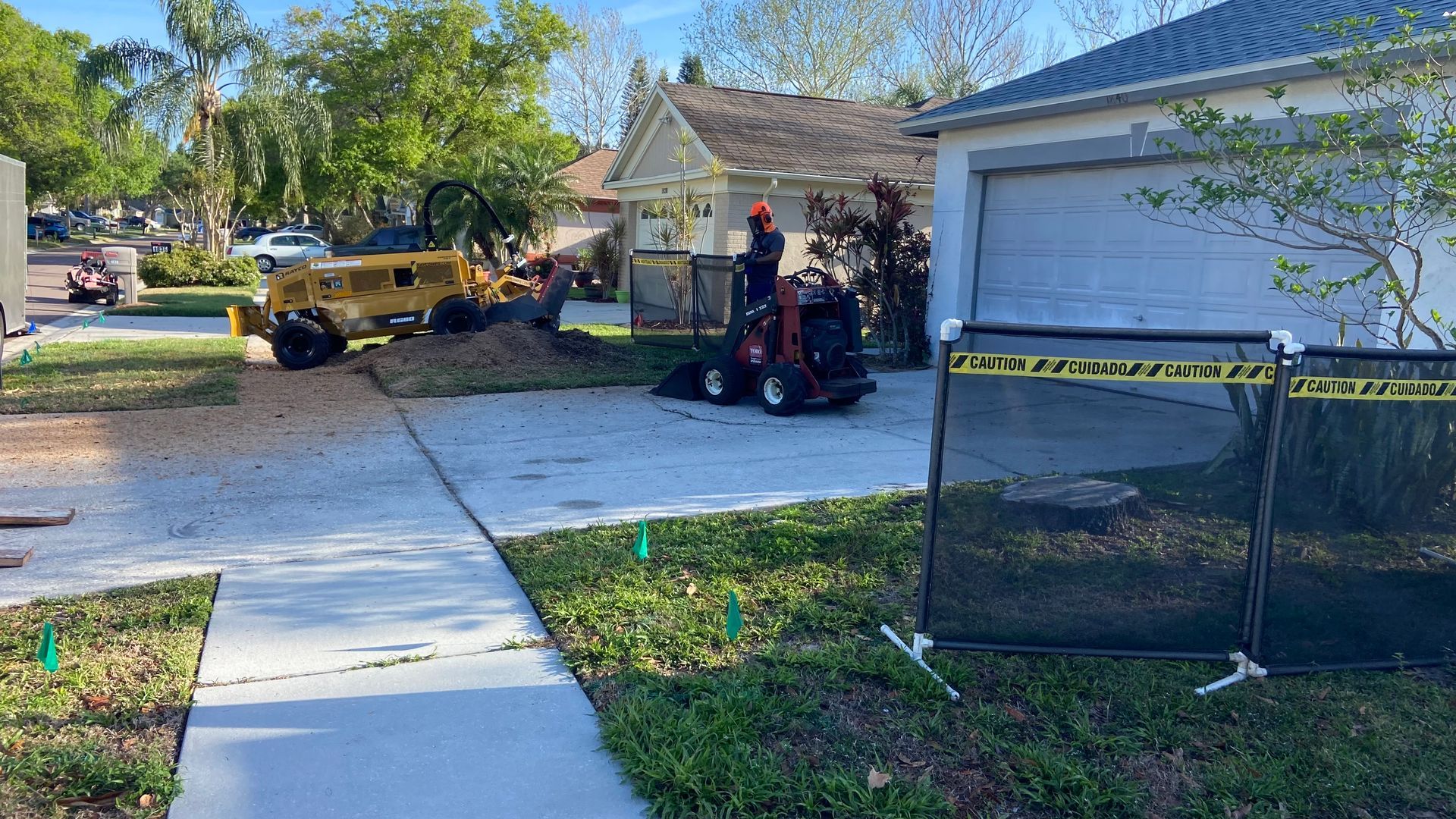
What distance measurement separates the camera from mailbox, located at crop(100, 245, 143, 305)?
72.2 ft

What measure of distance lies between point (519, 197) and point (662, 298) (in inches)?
484

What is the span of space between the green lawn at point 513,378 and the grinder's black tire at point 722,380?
→ 1.38 meters

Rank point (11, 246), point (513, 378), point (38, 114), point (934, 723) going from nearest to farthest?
1. point (934, 723)
2. point (513, 378)
3. point (11, 246)
4. point (38, 114)

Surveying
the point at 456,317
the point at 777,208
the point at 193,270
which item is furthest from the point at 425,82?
the point at 456,317

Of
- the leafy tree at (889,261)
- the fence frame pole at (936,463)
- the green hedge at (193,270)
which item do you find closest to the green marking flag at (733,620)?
the fence frame pole at (936,463)

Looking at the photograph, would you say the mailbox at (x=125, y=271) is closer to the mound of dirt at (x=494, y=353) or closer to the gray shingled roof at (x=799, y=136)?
the mound of dirt at (x=494, y=353)

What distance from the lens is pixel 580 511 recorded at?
6598 mm

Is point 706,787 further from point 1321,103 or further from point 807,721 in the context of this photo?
point 1321,103

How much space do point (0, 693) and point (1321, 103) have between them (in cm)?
1040

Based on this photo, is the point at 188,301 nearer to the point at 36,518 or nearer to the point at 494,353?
the point at 494,353

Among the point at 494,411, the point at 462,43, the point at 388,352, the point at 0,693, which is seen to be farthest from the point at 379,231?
the point at 0,693

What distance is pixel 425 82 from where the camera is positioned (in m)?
35.2

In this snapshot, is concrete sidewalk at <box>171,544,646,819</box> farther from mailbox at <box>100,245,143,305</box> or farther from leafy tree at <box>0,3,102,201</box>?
leafy tree at <box>0,3,102,201</box>

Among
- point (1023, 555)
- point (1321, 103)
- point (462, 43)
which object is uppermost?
point (462, 43)
